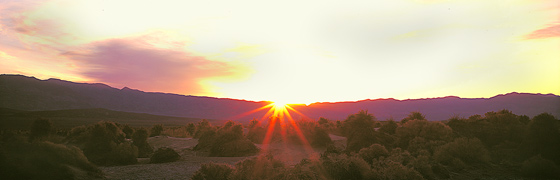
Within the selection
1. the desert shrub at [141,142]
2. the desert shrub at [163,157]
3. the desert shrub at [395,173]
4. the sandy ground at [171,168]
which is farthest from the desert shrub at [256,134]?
the desert shrub at [395,173]

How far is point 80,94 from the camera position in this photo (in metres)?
114

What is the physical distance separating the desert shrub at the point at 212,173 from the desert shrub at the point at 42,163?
428 cm

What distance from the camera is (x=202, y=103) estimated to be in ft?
462

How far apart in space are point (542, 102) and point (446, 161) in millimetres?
126596

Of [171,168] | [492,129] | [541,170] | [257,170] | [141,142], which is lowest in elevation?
[171,168]

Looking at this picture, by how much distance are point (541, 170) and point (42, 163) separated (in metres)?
21.6

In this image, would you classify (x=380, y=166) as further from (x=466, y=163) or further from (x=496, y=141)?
(x=496, y=141)

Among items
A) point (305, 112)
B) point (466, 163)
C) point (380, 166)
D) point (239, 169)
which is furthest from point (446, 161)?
point (305, 112)

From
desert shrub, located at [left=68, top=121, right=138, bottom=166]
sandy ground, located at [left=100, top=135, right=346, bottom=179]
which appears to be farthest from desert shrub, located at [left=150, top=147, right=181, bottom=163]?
desert shrub, located at [left=68, top=121, right=138, bottom=166]

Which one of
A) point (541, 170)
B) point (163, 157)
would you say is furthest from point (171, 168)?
point (541, 170)

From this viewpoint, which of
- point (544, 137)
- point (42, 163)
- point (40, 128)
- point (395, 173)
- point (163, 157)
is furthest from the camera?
point (40, 128)

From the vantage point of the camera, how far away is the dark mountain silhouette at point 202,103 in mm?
100062

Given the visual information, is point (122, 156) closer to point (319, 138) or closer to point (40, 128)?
point (40, 128)

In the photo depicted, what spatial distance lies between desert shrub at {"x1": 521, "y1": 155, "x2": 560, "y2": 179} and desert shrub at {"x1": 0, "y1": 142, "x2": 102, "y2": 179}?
19735 mm
